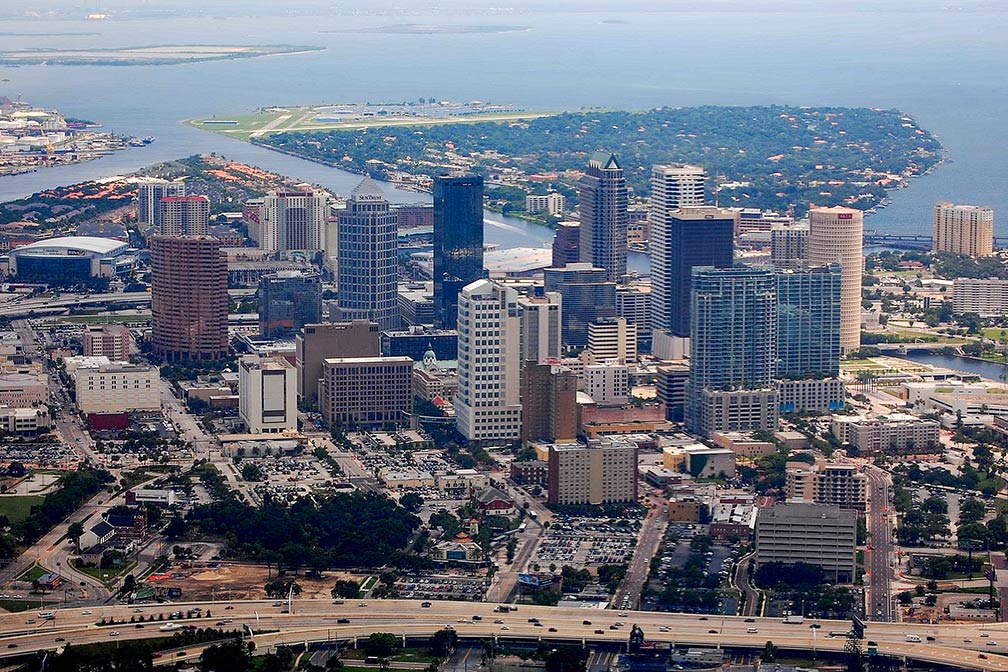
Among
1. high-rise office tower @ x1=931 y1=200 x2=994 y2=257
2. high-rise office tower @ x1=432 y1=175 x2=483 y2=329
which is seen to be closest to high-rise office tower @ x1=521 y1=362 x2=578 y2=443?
high-rise office tower @ x1=432 y1=175 x2=483 y2=329

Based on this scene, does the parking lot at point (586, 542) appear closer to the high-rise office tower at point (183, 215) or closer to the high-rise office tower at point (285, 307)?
the high-rise office tower at point (285, 307)

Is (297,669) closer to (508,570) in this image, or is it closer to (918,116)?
(508,570)

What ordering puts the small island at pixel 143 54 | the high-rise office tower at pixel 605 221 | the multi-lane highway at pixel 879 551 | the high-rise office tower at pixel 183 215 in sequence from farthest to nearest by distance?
the small island at pixel 143 54 < the high-rise office tower at pixel 183 215 < the high-rise office tower at pixel 605 221 < the multi-lane highway at pixel 879 551

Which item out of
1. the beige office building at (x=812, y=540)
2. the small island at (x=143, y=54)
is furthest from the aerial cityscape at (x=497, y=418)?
the small island at (x=143, y=54)

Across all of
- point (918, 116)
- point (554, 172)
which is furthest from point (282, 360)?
point (918, 116)

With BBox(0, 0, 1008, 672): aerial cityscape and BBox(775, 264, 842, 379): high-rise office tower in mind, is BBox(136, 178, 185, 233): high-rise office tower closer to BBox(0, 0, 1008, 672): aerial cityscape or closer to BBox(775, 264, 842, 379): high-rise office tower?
BBox(0, 0, 1008, 672): aerial cityscape

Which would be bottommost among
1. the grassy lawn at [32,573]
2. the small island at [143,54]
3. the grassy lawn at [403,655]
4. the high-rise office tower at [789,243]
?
the grassy lawn at [403,655]
